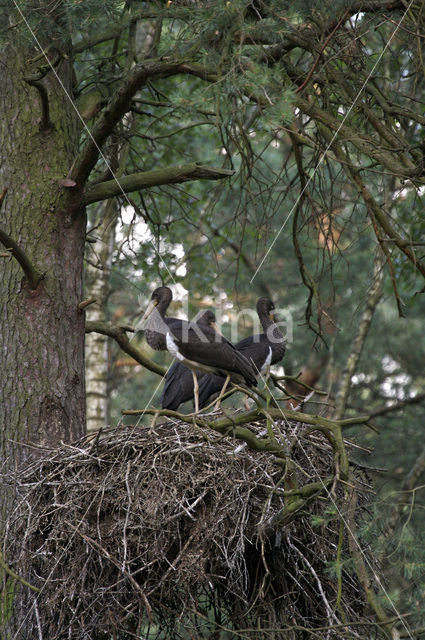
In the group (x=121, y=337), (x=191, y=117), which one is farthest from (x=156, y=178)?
(x=121, y=337)

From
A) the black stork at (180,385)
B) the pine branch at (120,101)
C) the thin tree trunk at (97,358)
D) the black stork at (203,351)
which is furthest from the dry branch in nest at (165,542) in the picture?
the thin tree trunk at (97,358)

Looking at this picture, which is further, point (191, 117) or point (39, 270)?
point (191, 117)

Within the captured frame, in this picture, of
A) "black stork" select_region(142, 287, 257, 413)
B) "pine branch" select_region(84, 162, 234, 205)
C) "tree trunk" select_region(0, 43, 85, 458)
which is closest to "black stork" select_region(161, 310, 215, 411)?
"black stork" select_region(142, 287, 257, 413)

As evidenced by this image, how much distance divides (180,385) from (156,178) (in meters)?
1.99

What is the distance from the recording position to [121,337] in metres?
5.08

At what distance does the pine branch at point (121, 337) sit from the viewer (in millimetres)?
5090

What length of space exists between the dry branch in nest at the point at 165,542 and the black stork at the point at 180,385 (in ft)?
5.97

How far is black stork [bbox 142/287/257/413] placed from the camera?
5625 mm

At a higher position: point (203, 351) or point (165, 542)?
point (203, 351)

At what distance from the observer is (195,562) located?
3.92m

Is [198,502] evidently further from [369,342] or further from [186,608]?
[369,342]

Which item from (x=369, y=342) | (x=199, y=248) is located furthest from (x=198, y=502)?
(x=369, y=342)

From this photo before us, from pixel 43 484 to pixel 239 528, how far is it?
997 mm

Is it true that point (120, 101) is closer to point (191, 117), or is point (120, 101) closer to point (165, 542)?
point (191, 117)
